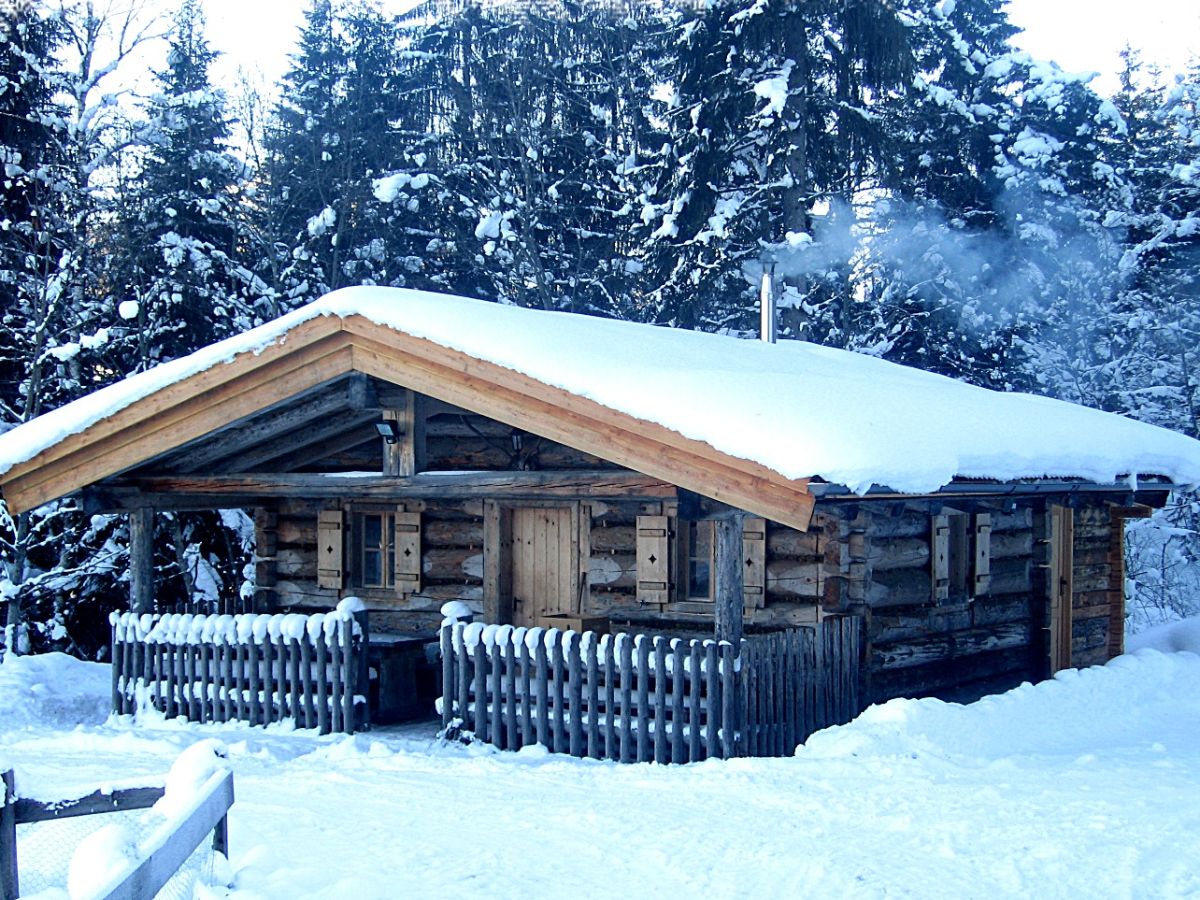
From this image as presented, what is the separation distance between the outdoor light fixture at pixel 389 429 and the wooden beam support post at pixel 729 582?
330 centimetres

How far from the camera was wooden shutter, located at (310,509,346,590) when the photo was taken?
14.4 m

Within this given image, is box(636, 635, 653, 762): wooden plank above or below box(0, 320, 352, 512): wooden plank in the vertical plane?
below

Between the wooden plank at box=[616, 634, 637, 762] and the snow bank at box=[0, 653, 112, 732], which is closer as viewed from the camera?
the wooden plank at box=[616, 634, 637, 762]

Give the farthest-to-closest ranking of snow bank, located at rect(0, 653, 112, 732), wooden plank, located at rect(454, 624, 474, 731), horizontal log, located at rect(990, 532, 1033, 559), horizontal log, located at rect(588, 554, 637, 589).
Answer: horizontal log, located at rect(990, 532, 1033, 559)
snow bank, located at rect(0, 653, 112, 732)
horizontal log, located at rect(588, 554, 637, 589)
wooden plank, located at rect(454, 624, 474, 731)

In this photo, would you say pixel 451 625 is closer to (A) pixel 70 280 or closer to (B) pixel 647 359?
(B) pixel 647 359

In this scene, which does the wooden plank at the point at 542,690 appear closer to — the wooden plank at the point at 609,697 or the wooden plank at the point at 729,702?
the wooden plank at the point at 609,697

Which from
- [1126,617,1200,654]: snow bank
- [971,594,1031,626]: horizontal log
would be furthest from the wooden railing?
[1126,617,1200,654]: snow bank

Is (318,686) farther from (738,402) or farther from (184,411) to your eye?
(738,402)

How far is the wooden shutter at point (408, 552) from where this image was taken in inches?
554

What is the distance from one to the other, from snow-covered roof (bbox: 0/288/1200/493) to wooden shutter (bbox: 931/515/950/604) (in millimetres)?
1214

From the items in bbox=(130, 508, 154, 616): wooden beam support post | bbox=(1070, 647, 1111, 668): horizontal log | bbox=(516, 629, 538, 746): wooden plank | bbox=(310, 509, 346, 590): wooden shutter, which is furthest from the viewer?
bbox=(1070, 647, 1111, 668): horizontal log

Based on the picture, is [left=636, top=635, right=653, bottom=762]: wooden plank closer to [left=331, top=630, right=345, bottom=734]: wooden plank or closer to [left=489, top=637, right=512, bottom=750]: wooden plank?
[left=489, top=637, right=512, bottom=750]: wooden plank

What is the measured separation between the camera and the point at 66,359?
62.5ft

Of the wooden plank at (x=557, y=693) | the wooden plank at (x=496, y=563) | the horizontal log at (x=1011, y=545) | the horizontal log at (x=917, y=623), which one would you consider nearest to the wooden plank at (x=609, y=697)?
the wooden plank at (x=557, y=693)
